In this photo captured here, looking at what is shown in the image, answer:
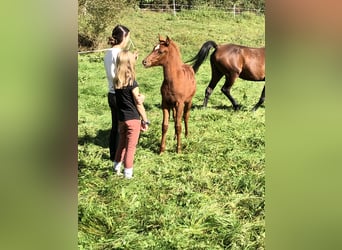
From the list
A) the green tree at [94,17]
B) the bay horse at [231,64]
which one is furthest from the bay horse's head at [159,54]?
the green tree at [94,17]

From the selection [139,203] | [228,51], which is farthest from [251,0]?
[139,203]

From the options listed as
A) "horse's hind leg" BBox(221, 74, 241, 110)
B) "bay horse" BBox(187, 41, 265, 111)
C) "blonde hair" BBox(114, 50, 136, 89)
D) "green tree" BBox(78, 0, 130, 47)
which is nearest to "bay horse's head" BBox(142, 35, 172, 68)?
"blonde hair" BBox(114, 50, 136, 89)

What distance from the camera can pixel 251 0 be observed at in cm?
352

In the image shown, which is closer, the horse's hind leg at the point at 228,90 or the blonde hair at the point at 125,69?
the blonde hair at the point at 125,69

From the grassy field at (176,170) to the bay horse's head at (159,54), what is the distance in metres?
0.05

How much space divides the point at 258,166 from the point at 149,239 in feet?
3.34

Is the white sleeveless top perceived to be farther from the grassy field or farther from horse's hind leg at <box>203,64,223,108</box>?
horse's hind leg at <box>203,64,223,108</box>

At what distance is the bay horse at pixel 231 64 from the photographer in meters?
3.77

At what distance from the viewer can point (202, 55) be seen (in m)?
3.76

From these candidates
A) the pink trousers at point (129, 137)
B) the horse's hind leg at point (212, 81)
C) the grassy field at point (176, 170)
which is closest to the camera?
the grassy field at point (176, 170)

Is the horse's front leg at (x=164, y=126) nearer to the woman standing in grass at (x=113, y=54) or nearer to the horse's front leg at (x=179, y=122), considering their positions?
the horse's front leg at (x=179, y=122)

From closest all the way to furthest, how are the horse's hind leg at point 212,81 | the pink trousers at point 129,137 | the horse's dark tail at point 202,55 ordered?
the pink trousers at point 129,137 < the horse's dark tail at point 202,55 < the horse's hind leg at point 212,81

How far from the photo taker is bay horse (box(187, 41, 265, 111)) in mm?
3771
